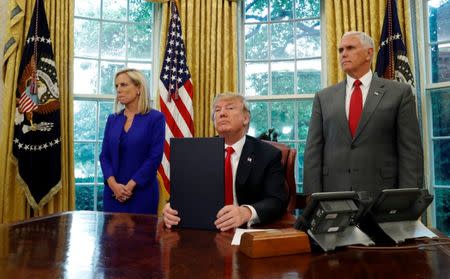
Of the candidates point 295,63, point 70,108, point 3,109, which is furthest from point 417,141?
point 3,109

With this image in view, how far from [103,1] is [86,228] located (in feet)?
11.2

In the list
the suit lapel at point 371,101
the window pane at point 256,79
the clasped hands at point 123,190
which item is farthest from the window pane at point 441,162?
the clasped hands at point 123,190

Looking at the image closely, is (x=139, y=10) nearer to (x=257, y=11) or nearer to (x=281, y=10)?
(x=257, y=11)

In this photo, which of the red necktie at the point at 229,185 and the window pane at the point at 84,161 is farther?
the window pane at the point at 84,161

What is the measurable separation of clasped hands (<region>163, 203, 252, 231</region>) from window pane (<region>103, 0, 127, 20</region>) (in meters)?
3.33

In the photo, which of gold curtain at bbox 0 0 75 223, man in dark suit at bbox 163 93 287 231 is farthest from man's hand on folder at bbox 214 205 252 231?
gold curtain at bbox 0 0 75 223

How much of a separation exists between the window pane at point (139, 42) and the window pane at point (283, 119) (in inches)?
57.9

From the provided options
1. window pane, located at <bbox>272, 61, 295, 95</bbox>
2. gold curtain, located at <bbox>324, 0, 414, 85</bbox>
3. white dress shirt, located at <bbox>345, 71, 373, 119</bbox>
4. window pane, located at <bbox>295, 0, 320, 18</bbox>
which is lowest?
white dress shirt, located at <bbox>345, 71, 373, 119</bbox>

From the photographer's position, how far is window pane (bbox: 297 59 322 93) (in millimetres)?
4031

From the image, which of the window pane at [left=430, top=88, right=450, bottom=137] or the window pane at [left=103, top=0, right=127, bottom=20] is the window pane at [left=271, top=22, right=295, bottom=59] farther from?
the window pane at [left=103, top=0, right=127, bottom=20]

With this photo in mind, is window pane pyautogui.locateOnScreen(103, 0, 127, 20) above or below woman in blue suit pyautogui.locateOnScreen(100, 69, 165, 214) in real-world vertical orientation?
above

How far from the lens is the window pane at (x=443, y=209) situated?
349 centimetres

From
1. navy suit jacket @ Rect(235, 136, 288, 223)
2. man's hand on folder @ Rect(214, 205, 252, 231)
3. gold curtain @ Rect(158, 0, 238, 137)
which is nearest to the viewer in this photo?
man's hand on folder @ Rect(214, 205, 252, 231)

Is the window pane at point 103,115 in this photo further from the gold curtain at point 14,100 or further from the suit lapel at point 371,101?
the suit lapel at point 371,101
